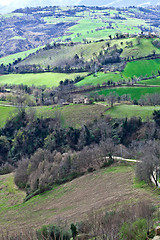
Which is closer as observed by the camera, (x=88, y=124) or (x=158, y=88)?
(x=88, y=124)

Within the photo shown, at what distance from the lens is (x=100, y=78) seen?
182 meters

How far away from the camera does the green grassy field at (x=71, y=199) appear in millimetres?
53969

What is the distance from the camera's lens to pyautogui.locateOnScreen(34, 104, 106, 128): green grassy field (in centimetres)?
12075

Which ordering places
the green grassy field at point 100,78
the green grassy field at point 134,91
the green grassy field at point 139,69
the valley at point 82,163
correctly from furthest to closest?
the green grassy field at point 139,69
the green grassy field at point 100,78
the green grassy field at point 134,91
the valley at point 82,163

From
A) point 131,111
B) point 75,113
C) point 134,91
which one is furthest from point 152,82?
point 75,113

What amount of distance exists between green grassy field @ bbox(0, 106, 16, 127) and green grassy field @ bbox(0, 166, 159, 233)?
2139 inches

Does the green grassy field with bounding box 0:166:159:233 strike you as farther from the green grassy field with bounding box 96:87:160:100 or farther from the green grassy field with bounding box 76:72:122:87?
the green grassy field with bounding box 76:72:122:87

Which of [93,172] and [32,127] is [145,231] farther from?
[32,127]

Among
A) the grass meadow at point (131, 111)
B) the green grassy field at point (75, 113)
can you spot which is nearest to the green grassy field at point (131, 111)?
the grass meadow at point (131, 111)

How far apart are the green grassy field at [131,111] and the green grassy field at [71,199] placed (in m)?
40.1

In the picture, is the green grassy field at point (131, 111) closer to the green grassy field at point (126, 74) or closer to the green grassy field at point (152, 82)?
the green grassy field at point (152, 82)

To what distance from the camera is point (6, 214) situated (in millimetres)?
67125

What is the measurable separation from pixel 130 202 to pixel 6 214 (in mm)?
31919

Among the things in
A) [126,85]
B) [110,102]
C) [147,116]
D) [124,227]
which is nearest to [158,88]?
[126,85]
